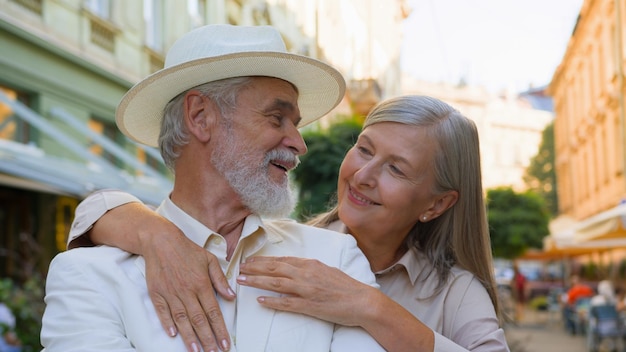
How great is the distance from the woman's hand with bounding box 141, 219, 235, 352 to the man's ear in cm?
39

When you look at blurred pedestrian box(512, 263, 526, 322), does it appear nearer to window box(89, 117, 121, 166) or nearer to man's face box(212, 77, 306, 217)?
window box(89, 117, 121, 166)

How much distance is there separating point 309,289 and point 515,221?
2279 cm

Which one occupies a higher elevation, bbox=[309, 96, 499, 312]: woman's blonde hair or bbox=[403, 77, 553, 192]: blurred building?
bbox=[309, 96, 499, 312]: woman's blonde hair

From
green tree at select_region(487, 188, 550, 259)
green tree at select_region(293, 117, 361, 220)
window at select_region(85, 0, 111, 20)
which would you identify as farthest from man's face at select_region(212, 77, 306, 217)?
green tree at select_region(487, 188, 550, 259)

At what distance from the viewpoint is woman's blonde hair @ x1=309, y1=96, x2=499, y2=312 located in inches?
118

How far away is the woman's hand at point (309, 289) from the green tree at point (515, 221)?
70.0 feet

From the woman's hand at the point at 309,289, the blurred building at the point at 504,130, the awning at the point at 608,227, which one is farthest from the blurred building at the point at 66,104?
the blurred building at the point at 504,130

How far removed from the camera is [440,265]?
10.1 feet

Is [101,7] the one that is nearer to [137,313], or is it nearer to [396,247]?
[396,247]

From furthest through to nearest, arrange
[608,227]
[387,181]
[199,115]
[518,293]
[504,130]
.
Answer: [504,130] < [518,293] < [608,227] < [387,181] < [199,115]

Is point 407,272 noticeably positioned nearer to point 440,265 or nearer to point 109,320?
point 440,265

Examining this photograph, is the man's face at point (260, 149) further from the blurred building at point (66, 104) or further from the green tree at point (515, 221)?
the green tree at point (515, 221)

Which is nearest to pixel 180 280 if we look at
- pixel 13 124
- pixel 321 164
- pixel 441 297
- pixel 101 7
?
pixel 441 297

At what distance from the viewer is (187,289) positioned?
2219 mm
